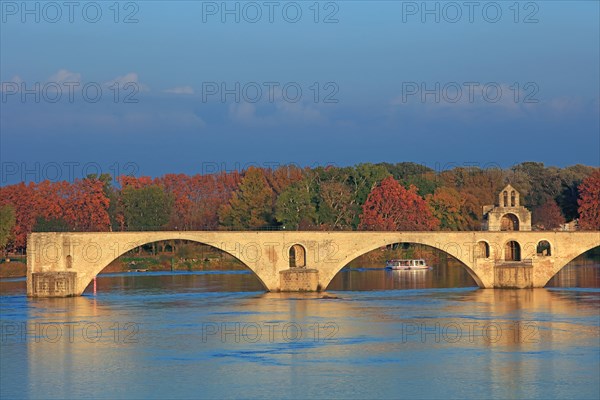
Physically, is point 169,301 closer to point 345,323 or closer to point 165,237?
point 165,237

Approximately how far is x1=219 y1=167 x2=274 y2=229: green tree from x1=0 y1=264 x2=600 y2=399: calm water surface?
2514 cm

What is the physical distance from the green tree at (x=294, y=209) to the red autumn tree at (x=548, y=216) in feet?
66.0

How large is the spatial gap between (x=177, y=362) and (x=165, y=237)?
838 inches

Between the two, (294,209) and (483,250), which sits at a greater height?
(294,209)

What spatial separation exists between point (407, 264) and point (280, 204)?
10.9 meters

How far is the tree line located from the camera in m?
87.4

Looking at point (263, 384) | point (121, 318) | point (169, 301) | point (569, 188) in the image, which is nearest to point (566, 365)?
point (263, 384)

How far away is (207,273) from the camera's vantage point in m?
79.8

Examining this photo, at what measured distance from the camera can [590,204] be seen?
9294 cm

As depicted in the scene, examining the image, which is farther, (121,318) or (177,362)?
(121,318)

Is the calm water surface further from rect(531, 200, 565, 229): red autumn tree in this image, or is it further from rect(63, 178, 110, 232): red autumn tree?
rect(531, 200, 565, 229): red autumn tree

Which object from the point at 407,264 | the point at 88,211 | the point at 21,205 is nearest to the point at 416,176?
the point at 407,264

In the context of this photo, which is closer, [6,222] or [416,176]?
[6,222]

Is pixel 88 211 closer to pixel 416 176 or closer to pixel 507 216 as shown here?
→ pixel 416 176
